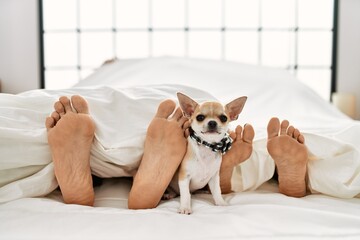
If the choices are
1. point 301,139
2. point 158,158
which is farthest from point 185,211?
point 301,139

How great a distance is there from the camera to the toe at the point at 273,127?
2.96ft

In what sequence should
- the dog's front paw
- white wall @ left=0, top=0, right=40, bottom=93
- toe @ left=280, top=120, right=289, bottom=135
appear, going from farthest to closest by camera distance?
white wall @ left=0, top=0, right=40, bottom=93, toe @ left=280, top=120, right=289, bottom=135, the dog's front paw

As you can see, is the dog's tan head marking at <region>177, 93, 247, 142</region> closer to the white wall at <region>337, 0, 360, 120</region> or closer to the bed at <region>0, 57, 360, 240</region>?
the bed at <region>0, 57, 360, 240</region>

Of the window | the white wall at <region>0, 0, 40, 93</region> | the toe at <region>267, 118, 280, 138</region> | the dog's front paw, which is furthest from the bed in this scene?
the white wall at <region>0, 0, 40, 93</region>

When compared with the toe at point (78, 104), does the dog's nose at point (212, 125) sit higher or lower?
lower

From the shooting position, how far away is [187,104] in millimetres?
873

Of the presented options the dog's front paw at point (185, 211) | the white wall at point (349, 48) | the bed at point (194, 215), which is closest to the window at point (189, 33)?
the white wall at point (349, 48)

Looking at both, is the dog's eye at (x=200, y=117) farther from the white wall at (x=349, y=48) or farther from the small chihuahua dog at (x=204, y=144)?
the white wall at (x=349, y=48)

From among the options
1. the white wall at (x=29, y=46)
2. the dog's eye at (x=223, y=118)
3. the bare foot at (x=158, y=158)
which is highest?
the white wall at (x=29, y=46)

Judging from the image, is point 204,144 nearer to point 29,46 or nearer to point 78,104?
point 78,104

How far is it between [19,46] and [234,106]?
9.64ft

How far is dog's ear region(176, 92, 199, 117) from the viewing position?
861 millimetres

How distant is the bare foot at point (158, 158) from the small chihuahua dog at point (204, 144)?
31mm

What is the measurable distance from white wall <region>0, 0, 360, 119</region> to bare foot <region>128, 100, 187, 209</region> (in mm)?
2679
